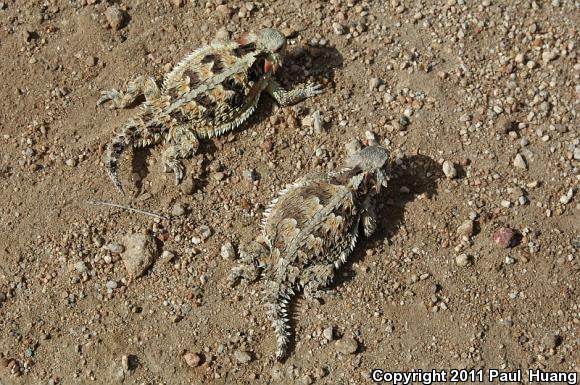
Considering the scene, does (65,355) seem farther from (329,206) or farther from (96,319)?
(329,206)

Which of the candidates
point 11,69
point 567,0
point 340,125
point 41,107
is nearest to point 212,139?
point 340,125

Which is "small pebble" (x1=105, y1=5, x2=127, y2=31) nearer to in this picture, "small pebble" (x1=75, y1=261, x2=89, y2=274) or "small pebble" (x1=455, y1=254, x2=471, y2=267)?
"small pebble" (x1=75, y1=261, x2=89, y2=274)

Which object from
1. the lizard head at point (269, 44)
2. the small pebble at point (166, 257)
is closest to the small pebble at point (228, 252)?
the small pebble at point (166, 257)

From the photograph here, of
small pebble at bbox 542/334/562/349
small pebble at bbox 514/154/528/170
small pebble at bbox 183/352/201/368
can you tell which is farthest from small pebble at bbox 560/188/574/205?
small pebble at bbox 183/352/201/368

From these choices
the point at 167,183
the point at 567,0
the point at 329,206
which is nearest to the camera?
the point at 329,206

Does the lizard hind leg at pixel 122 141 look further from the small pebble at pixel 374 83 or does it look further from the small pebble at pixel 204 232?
the small pebble at pixel 374 83

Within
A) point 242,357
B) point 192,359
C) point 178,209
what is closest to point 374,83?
point 178,209
